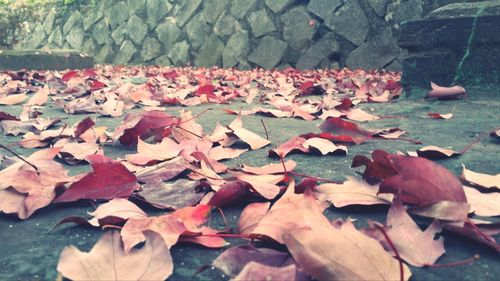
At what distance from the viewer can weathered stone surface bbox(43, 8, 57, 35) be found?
34.5 feet

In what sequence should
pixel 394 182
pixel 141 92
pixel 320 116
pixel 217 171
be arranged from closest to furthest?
1. pixel 394 182
2. pixel 217 171
3. pixel 320 116
4. pixel 141 92

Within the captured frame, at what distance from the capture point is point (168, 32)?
804 centimetres

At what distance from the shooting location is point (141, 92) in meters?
2.64

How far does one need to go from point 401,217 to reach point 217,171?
0.50 metres

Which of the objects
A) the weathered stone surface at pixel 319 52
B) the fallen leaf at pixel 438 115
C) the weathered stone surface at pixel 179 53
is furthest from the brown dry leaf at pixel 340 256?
the weathered stone surface at pixel 179 53

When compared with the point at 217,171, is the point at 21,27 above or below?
below

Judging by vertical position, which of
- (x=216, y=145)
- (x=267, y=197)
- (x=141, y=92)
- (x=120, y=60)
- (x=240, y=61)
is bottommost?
(x=120, y=60)

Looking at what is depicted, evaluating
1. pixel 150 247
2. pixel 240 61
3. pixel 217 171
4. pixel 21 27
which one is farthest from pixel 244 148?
pixel 21 27

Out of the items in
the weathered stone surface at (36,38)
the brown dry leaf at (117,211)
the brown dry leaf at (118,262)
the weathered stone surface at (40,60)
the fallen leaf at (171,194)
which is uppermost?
the brown dry leaf at (118,262)

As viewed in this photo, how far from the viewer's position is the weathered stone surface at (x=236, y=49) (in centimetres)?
676

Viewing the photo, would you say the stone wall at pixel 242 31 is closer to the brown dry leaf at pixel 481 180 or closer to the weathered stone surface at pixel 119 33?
the weathered stone surface at pixel 119 33

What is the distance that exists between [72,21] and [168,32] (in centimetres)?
309

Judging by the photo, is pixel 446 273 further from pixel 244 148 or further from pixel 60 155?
pixel 60 155

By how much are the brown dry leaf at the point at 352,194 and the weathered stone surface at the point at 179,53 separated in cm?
702
